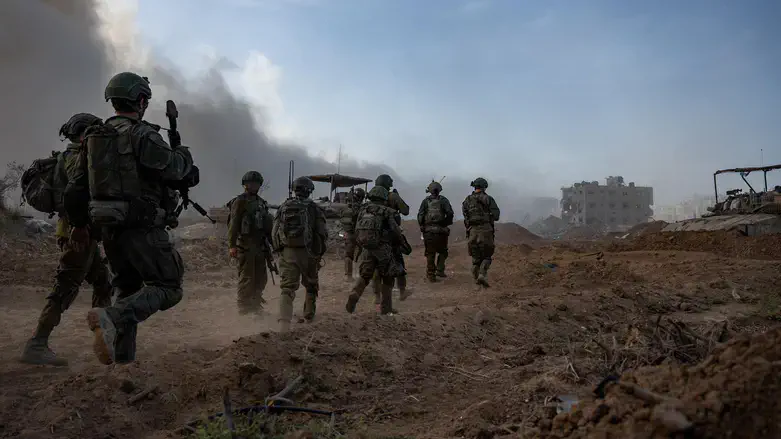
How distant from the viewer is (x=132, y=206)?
359 cm

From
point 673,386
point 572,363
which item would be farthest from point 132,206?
point 673,386

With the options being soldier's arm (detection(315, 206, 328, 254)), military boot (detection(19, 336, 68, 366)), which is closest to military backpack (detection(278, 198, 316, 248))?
soldier's arm (detection(315, 206, 328, 254))

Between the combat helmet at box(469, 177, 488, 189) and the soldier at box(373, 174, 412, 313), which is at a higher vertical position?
the combat helmet at box(469, 177, 488, 189)

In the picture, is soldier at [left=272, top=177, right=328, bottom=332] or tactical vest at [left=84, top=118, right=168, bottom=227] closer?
tactical vest at [left=84, top=118, right=168, bottom=227]

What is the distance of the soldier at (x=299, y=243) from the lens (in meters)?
6.18

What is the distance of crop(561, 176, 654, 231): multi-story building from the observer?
5459cm

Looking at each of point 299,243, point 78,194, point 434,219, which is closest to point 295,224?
point 299,243

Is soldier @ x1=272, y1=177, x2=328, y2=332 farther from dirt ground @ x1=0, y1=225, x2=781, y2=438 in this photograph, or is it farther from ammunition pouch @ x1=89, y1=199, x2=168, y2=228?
ammunition pouch @ x1=89, y1=199, x2=168, y2=228

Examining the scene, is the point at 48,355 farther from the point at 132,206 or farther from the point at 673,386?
the point at 673,386

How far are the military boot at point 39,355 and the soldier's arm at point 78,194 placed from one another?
127 centimetres

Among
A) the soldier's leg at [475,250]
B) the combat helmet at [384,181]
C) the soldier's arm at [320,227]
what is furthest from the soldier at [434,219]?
the soldier's arm at [320,227]

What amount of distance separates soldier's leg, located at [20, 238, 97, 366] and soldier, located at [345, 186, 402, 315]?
306 centimetres

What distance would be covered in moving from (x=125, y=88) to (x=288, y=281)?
2.99 meters

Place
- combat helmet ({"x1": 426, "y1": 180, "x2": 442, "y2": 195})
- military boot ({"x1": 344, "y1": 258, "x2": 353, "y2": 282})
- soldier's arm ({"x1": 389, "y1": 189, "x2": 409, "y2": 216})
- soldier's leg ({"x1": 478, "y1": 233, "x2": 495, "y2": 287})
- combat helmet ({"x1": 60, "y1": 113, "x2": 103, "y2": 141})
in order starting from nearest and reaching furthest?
combat helmet ({"x1": 60, "y1": 113, "x2": 103, "y2": 141}) < soldier's arm ({"x1": 389, "y1": 189, "x2": 409, "y2": 216}) < soldier's leg ({"x1": 478, "y1": 233, "x2": 495, "y2": 287}) < combat helmet ({"x1": 426, "y1": 180, "x2": 442, "y2": 195}) < military boot ({"x1": 344, "y1": 258, "x2": 353, "y2": 282})
